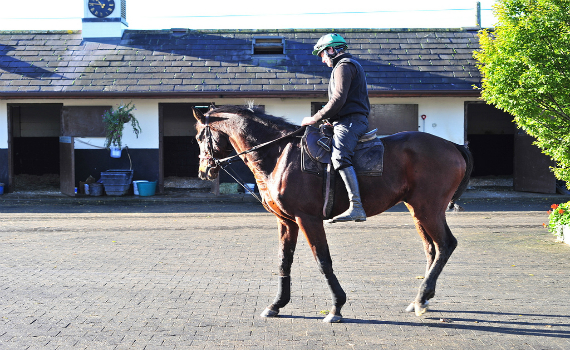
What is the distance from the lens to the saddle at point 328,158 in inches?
211

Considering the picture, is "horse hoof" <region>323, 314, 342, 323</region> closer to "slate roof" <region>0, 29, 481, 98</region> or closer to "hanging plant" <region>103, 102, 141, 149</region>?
"slate roof" <region>0, 29, 481, 98</region>

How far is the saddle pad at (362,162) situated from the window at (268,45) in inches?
526

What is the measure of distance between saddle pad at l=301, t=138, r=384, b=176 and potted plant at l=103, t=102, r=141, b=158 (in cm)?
1205

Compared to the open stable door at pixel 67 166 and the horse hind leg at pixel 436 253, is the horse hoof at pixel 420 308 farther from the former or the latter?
the open stable door at pixel 67 166

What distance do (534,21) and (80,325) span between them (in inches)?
313

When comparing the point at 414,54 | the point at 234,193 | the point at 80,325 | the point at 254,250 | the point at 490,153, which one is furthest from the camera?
the point at 490,153

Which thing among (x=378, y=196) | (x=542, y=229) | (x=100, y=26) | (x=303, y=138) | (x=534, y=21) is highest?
(x=100, y=26)

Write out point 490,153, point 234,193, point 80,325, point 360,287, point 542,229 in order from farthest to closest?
point 490,153 < point 234,193 < point 542,229 < point 360,287 < point 80,325

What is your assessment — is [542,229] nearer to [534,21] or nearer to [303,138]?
[534,21]

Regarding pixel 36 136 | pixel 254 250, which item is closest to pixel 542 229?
pixel 254 250

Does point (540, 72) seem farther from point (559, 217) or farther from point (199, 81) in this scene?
point (199, 81)

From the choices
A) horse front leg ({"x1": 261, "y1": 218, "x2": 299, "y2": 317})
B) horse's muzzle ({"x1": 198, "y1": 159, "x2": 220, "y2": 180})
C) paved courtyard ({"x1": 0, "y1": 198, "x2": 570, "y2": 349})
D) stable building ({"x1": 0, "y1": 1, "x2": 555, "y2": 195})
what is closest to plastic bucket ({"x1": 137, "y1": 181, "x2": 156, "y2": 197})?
stable building ({"x1": 0, "y1": 1, "x2": 555, "y2": 195})

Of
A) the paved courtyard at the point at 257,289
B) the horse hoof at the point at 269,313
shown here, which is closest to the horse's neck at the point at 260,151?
the horse hoof at the point at 269,313

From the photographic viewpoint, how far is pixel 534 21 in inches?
356
